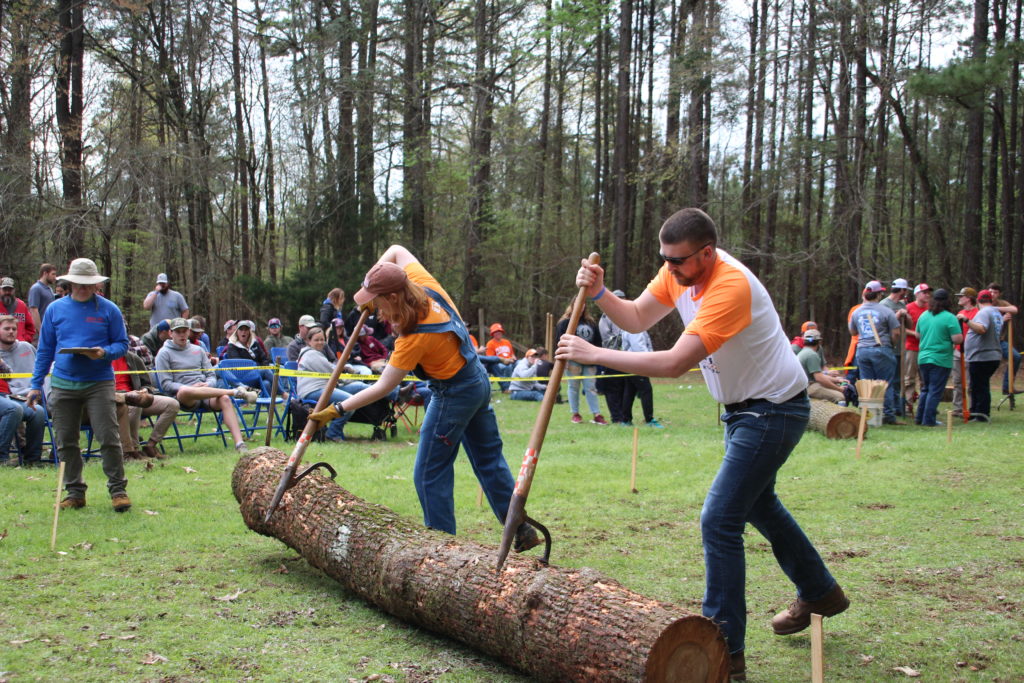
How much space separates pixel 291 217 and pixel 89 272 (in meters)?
20.7

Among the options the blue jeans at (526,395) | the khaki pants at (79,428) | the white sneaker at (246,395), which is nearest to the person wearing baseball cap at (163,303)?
the white sneaker at (246,395)

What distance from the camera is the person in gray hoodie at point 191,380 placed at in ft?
30.7

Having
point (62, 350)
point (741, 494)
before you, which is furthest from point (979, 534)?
point (62, 350)

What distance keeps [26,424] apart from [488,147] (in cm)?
1761

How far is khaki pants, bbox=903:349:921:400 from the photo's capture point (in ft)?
43.1

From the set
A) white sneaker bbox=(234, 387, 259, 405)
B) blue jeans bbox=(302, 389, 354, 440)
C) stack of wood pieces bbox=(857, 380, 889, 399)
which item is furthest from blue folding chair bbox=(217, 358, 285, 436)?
stack of wood pieces bbox=(857, 380, 889, 399)

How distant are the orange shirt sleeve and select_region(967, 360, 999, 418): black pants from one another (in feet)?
33.6

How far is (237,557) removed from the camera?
5270mm

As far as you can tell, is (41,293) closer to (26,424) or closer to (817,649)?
(26,424)

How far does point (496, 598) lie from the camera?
3.59 m

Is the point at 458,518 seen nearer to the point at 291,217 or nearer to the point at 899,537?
the point at 899,537

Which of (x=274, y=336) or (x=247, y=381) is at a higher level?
(x=274, y=336)

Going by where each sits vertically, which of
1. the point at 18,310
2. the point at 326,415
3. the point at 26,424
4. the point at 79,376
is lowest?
the point at 26,424

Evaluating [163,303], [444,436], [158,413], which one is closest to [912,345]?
[444,436]
